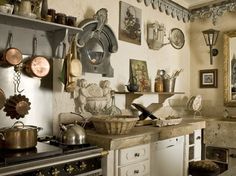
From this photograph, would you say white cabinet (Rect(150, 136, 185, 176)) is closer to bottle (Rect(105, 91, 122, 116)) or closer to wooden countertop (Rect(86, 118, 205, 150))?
wooden countertop (Rect(86, 118, 205, 150))

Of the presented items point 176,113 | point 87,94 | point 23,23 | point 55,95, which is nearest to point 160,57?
point 176,113

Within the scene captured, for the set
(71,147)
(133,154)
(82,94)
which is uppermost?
(82,94)

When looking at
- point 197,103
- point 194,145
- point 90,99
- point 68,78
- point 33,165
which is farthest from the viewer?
point 197,103

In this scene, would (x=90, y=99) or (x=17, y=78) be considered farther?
(x=90, y=99)

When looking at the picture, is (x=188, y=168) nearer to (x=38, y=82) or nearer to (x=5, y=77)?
(x=38, y=82)

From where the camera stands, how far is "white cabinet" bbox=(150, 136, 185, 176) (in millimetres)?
2143

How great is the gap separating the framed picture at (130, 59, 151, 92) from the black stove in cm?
123

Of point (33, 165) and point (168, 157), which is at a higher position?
point (33, 165)

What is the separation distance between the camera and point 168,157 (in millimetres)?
2299

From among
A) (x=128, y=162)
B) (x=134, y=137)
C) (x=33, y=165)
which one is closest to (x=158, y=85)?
(x=134, y=137)

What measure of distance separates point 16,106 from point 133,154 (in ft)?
3.09

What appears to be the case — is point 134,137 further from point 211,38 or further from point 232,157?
point 211,38

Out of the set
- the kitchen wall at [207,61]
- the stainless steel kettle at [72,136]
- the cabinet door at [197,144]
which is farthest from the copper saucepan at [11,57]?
the kitchen wall at [207,61]

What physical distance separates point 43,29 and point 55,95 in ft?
1.78
